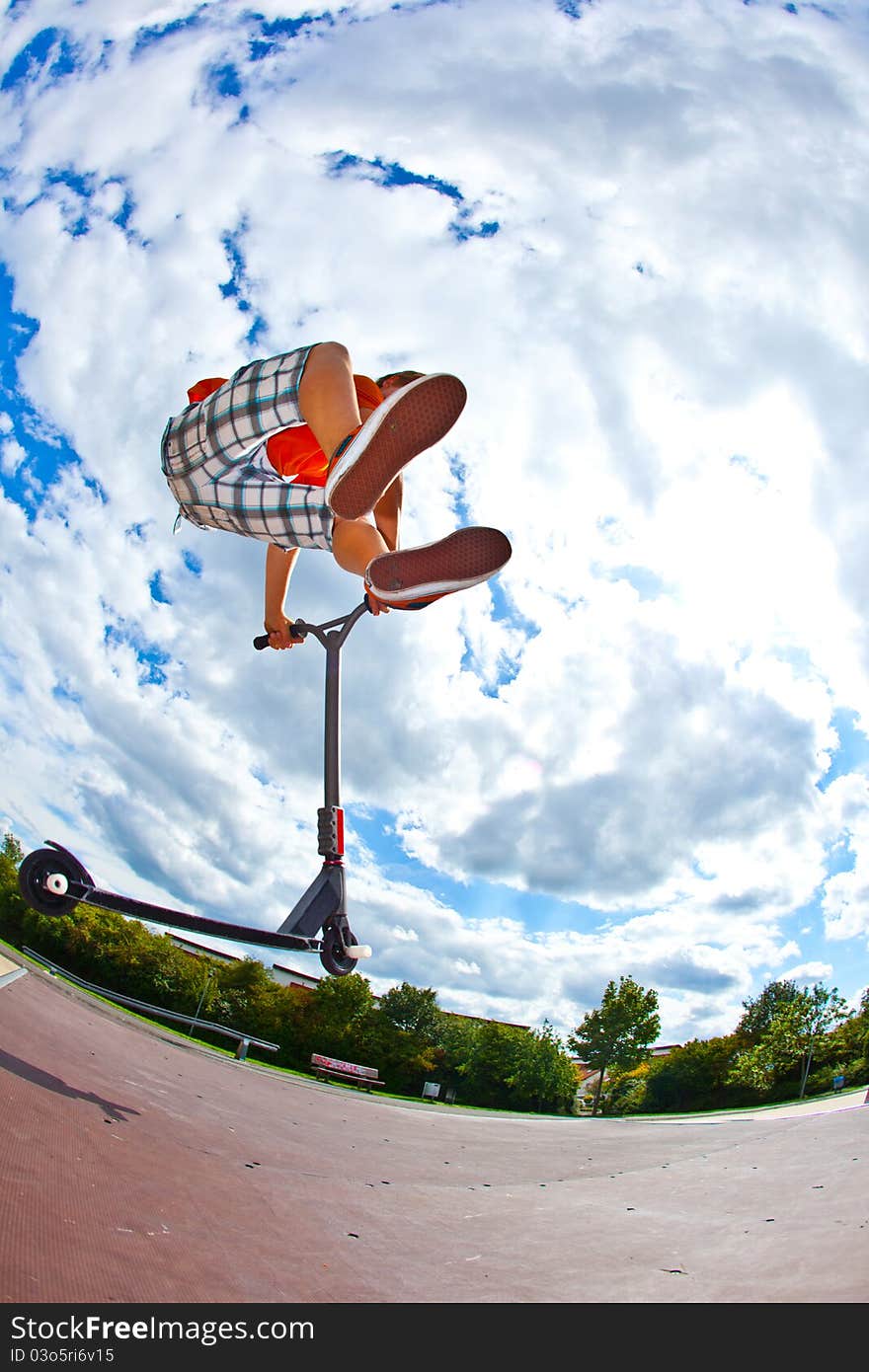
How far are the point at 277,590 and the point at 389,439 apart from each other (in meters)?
1.14

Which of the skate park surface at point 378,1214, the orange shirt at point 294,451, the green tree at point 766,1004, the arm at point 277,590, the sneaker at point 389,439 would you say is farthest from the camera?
the green tree at point 766,1004

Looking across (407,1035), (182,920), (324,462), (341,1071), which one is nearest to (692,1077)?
(407,1035)

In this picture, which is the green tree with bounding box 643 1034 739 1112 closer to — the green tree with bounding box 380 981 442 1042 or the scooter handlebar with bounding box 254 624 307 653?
the green tree with bounding box 380 981 442 1042

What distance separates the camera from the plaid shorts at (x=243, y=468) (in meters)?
1.89

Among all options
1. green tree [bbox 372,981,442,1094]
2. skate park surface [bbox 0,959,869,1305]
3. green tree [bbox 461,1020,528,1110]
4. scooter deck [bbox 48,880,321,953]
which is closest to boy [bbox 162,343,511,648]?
scooter deck [bbox 48,880,321,953]

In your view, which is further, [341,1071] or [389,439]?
[341,1071]

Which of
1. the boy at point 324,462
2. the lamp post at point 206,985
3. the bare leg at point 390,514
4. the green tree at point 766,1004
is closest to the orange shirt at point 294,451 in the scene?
the boy at point 324,462

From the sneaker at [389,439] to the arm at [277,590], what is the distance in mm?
954

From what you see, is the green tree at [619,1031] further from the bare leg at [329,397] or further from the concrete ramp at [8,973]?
the bare leg at [329,397]

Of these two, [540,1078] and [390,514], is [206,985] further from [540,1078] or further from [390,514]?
[390,514]

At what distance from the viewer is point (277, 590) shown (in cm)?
263

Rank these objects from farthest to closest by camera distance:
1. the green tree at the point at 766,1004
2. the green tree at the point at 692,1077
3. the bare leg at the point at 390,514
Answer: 1. the green tree at the point at 766,1004
2. the green tree at the point at 692,1077
3. the bare leg at the point at 390,514

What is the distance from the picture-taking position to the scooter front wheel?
1.96m
